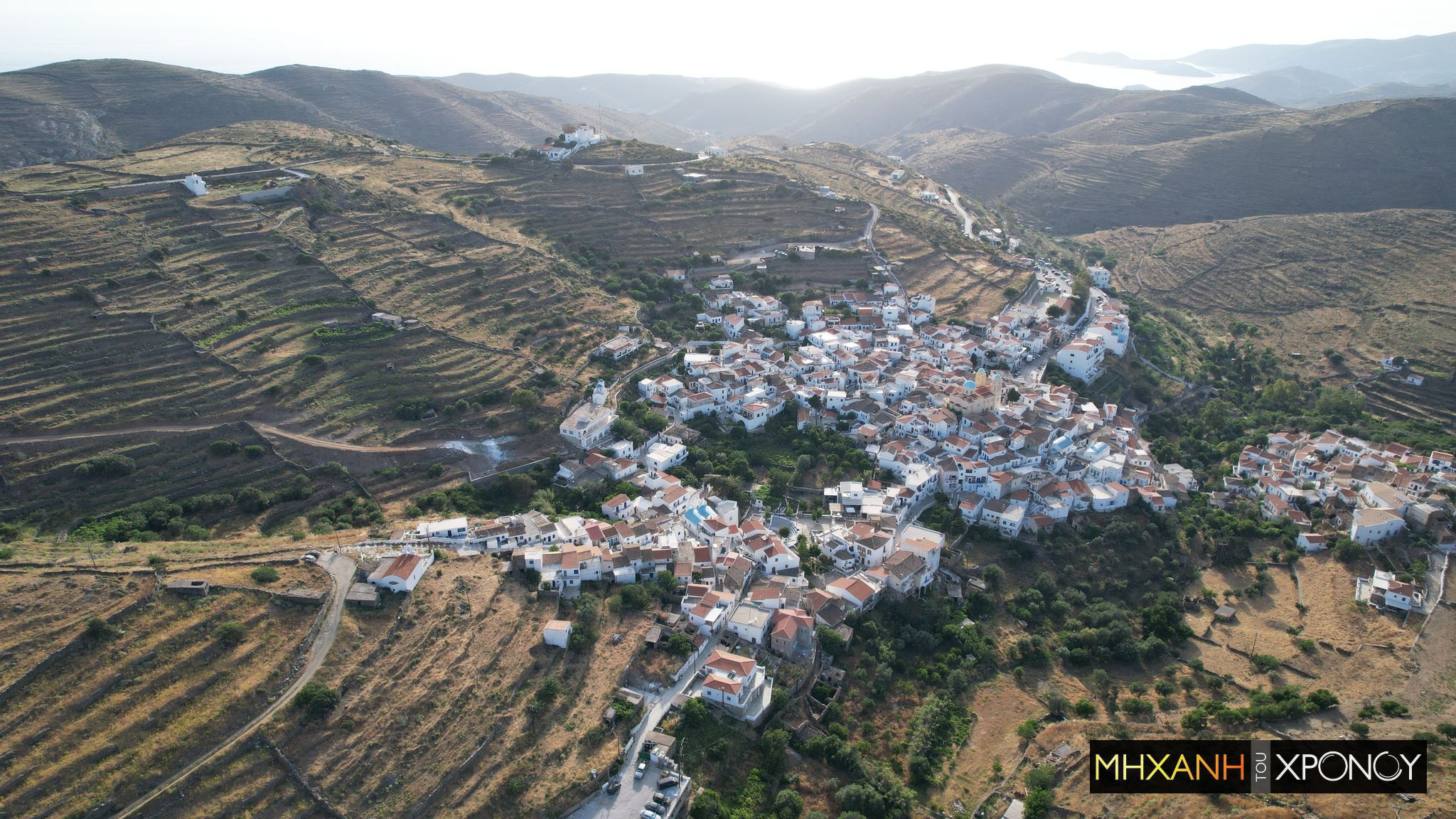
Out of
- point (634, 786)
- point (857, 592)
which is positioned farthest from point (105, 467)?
point (857, 592)

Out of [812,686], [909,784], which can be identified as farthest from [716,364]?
[909,784]

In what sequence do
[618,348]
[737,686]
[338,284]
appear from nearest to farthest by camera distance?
1. [737,686]
2. [338,284]
3. [618,348]

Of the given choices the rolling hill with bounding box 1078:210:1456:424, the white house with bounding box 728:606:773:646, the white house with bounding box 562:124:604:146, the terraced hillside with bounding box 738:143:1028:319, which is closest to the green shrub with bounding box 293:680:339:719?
the white house with bounding box 728:606:773:646

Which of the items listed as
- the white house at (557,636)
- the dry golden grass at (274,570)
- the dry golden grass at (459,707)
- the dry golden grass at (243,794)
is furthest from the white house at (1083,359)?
the dry golden grass at (243,794)

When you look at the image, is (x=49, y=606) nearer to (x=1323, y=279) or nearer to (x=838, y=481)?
(x=838, y=481)

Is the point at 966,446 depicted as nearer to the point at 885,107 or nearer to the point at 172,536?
the point at 172,536

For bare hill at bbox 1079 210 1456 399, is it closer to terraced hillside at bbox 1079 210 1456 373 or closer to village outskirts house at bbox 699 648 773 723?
terraced hillside at bbox 1079 210 1456 373
